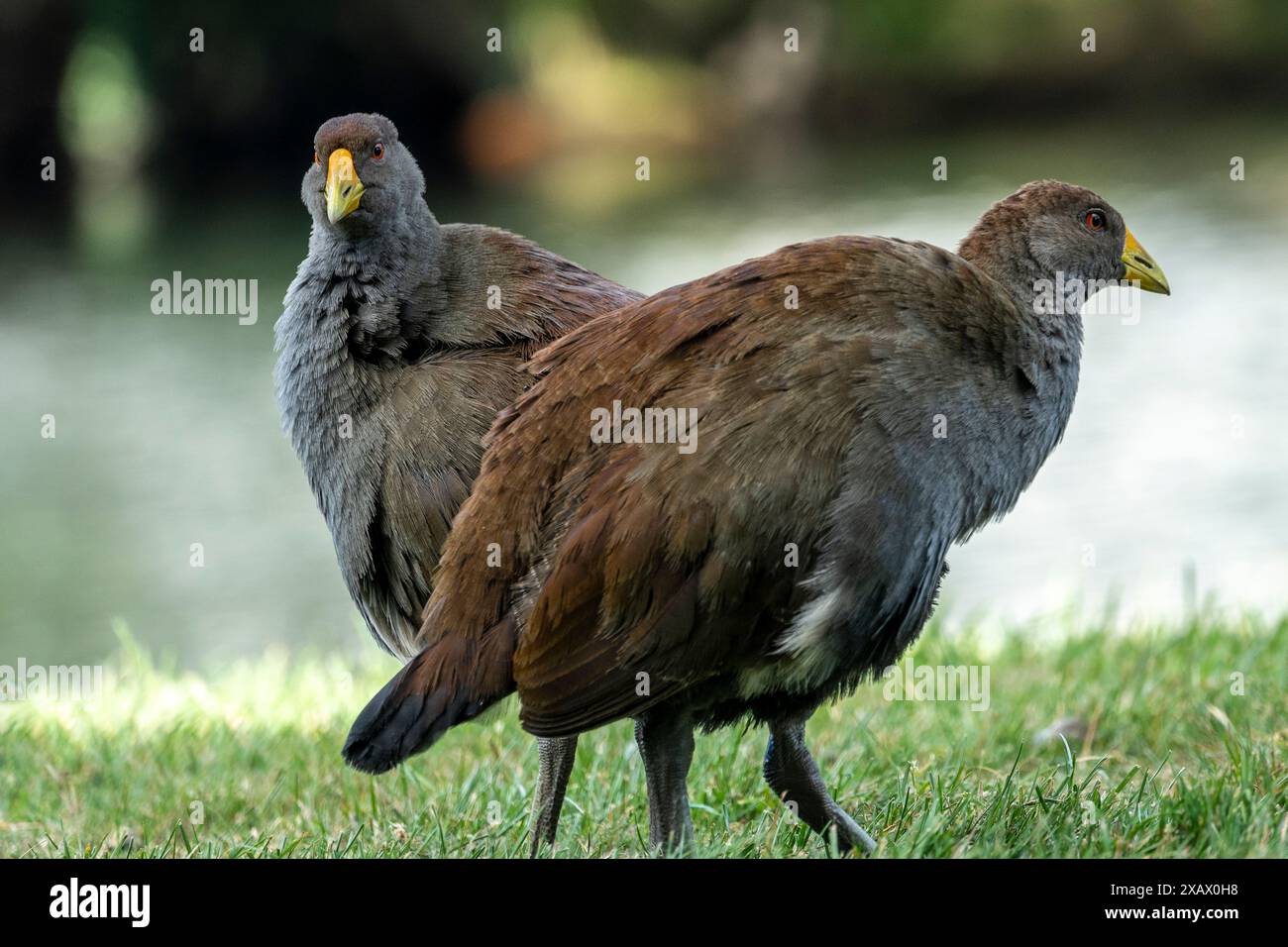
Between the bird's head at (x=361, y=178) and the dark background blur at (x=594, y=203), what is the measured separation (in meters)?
3.51

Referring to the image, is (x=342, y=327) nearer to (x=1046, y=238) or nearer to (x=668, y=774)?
(x=668, y=774)

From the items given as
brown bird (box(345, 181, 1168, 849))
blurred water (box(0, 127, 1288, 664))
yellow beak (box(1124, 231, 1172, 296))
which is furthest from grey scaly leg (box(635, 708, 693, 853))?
blurred water (box(0, 127, 1288, 664))

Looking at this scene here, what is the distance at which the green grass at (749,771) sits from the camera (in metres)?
3.81

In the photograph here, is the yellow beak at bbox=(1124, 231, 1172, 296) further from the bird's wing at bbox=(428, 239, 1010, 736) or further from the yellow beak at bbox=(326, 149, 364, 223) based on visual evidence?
the yellow beak at bbox=(326, 149, 364, 223)

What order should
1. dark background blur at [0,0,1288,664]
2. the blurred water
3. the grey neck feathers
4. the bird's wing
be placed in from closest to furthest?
1. the bird's wing
2. the grey neck feathers
3. the blurred water
4. dark background blur at [0,0,1288,664]

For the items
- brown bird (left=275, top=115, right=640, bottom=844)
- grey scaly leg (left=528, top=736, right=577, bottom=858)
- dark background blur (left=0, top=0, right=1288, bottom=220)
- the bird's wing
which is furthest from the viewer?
dark background blur (left=0, top=0, right=1288, bottom=220)

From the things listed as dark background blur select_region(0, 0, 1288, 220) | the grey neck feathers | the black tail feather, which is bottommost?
the black tail feather

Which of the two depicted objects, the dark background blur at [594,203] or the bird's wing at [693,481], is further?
the dark background blur at [594,203]

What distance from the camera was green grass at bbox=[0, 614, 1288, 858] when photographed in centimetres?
381

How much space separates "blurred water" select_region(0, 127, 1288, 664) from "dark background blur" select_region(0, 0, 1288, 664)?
43mm

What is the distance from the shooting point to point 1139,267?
4.31 meters

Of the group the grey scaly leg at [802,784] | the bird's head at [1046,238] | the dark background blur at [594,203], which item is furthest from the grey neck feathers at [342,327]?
the dark background blur at [594,203]

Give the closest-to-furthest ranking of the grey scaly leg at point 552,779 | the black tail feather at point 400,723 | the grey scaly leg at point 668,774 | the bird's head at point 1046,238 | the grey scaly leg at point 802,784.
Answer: the black tail feather at point 400,723 < the grey scaly leg at point 668,774 < the grey scaly leg at point 802,784 < the bird's head at point 1046,238 < the grey scaly leg at point 552,779

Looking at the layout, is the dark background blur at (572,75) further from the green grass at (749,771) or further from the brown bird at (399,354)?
the brown bird at (399,354)
